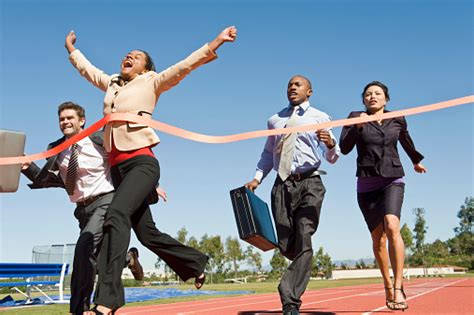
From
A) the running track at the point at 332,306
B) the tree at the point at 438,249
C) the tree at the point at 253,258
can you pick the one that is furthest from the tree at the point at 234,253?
the running track at the point at 332,306

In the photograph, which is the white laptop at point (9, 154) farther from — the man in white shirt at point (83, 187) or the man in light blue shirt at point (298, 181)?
the man in light blue shirt at point (298, 181)

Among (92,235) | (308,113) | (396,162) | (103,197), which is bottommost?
(92,235)

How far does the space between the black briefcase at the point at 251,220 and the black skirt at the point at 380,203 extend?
3.70ft

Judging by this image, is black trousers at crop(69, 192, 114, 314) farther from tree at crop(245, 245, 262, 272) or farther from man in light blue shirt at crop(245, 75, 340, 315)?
tree at crop(245, 245, 262, 272)

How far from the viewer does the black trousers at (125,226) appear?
155 inches

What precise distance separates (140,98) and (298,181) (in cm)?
176

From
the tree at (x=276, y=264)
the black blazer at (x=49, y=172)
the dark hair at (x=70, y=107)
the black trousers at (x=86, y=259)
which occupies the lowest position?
the black trousers at (x=86, y=259)

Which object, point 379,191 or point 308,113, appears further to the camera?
point 379,191

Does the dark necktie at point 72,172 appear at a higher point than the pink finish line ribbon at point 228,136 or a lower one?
lower

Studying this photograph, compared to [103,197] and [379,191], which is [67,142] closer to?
[103,197]

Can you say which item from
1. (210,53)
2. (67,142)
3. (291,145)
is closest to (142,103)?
(210,53)

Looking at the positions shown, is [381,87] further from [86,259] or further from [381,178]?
[86,259]

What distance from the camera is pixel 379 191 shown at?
593cm

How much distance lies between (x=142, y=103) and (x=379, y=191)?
283 centimetres
